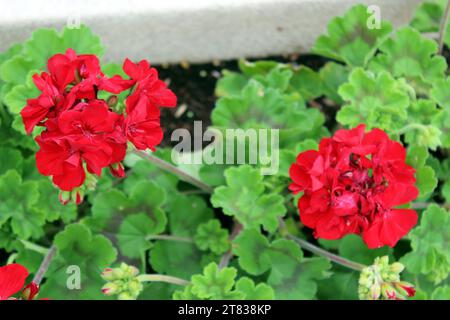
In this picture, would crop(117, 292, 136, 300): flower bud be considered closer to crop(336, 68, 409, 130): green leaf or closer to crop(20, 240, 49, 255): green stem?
crop(20, 240, 49, 255): green stem

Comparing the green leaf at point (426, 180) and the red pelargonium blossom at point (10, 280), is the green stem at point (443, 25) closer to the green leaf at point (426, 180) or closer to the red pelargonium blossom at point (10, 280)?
the green leaf at point (426, 180)

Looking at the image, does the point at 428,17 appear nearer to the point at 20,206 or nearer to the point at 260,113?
the point at 260,113

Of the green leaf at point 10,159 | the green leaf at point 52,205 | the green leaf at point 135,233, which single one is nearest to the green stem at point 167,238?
the green leaf at point 135,233

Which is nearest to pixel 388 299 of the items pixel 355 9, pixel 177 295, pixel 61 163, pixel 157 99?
pixel 177 295

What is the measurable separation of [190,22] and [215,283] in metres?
1.05

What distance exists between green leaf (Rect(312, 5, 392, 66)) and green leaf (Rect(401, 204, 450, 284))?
1.84 ft

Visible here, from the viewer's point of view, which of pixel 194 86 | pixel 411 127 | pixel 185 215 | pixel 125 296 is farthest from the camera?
pixel 194 86

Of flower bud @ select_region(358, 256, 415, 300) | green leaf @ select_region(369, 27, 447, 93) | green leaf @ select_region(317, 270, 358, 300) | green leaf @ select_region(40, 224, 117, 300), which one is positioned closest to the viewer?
flower bud @ select_region(358, 256, 415, 300)

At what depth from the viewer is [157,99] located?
163cm

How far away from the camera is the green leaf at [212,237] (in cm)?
224

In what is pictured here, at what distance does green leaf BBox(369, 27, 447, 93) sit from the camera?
93.6 inches

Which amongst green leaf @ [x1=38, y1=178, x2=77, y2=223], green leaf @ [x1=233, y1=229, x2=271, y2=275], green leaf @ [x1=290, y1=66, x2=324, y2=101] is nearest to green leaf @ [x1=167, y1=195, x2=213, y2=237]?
green leaf @ [x1=233, y1=229, x2=271, y2=275]

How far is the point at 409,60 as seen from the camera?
2414mm

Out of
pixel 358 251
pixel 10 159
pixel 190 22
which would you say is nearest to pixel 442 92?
pixel 358 251
